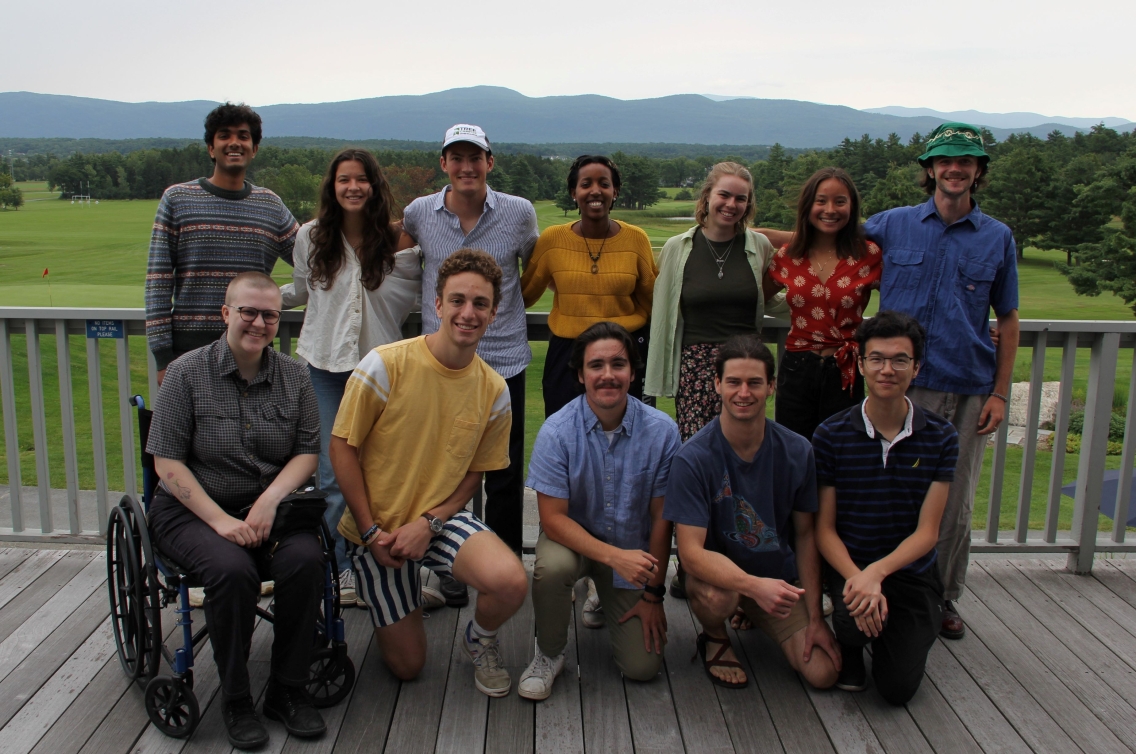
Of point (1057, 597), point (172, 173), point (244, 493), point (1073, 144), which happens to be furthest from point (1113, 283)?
point (244, 493)

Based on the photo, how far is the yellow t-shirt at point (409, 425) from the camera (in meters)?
2.58

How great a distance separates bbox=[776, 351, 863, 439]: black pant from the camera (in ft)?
9.92

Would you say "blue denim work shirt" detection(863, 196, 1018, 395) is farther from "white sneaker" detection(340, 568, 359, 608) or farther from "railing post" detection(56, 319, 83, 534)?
"railing post" detection(56, 319, 83, 534)

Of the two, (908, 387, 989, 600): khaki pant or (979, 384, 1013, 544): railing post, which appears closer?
(908, 387, 989, 600): khaki pant

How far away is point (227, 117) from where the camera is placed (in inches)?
124

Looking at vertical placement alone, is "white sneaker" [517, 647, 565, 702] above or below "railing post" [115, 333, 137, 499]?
below

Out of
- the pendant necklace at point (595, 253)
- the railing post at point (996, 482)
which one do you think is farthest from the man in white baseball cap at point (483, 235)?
the railing post at point (996, 482)

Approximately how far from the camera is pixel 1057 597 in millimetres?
3365

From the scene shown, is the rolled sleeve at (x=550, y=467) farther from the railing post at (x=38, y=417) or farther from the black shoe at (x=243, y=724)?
the railing post at (x=38, y=417)

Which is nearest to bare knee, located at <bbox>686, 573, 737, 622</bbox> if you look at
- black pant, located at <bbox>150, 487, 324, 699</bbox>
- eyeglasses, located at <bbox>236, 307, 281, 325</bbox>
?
black pant, located at <bbox>150, 487, 324, 699</bbox>

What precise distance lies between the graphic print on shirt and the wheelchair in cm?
121

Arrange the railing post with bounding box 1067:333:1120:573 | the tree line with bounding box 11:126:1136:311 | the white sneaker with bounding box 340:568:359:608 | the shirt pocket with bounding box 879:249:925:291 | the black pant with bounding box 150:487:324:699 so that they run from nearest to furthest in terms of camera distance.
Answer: the black pant with bounding box 150:487:324:699, the shirt pocket with bounding box 879:249:925:291, the white sneaker with bounding box 340:568:359:608, the railing post with bounding box 1067:333:1120:573, the tree line with bounding box 11:126:1136:311

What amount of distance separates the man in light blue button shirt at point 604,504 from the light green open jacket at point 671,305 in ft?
1.40

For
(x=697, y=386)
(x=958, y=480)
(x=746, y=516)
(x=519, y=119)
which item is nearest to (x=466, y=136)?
(x=697, y=386)
